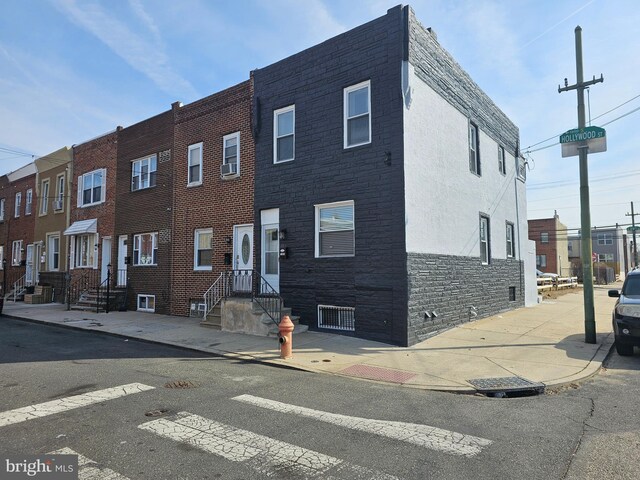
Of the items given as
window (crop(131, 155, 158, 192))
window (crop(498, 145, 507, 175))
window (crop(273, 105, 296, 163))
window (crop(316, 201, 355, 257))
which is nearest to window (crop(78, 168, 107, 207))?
window (crop(131, 155, 158, 192))

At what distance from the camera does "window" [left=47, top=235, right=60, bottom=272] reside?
2297 centimetres

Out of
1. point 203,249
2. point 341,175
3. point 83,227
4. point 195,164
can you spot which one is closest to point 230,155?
point 195,164

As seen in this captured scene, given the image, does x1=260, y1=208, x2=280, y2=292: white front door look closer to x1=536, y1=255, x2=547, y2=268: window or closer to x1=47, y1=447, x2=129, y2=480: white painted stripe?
x1=47, y1=447, x2=129, y2=480: white painted stripe

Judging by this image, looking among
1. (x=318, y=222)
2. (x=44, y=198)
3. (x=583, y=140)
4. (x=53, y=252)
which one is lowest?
(x=53, y=252)

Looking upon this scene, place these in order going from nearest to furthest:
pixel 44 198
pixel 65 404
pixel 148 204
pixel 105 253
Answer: pixel 65 404 < pixel 148 204 < pixel 105 253 < pixel 44 198

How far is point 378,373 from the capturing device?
7949 millimetres

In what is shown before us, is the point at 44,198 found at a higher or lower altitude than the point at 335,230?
higher

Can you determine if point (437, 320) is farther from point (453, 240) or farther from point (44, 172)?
point (44, 172)

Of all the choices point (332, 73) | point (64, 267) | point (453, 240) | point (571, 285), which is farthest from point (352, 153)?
point (571, 285)

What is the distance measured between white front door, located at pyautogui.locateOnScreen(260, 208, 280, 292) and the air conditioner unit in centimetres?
191

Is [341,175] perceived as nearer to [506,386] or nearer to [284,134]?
[284,134]

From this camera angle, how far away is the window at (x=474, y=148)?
610 inches

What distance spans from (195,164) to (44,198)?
43.5ft

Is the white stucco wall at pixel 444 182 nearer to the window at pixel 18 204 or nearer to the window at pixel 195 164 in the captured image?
the window at pixel 195 164
